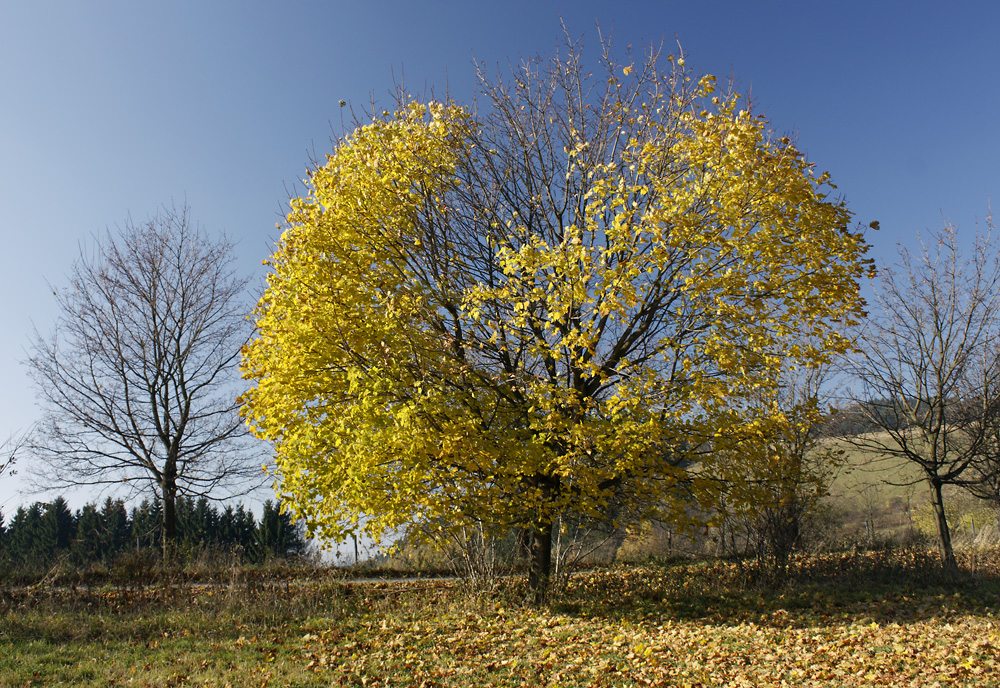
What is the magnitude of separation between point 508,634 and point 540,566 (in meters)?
2.16

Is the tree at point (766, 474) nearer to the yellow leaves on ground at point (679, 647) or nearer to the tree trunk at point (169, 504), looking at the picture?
the yellow leaves on ground at point (679, 647)

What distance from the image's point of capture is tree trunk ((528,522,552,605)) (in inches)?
348

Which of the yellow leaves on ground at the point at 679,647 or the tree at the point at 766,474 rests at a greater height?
the tree at the point at 766,474

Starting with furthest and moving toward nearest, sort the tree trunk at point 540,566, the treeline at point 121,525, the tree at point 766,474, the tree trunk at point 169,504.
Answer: the treeline at point 121,525, the tree trunk at point 169,504, the tree trunk at point 540,566, the tree at point 766,474

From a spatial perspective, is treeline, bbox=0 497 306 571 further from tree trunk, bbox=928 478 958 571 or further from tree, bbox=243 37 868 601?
tree trunk, bbox=928 478 958 571

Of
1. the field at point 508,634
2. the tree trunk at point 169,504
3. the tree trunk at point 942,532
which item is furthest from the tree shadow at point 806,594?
the tree trunk at point 169,504

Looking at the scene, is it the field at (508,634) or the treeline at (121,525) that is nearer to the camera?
the field at (508,634)

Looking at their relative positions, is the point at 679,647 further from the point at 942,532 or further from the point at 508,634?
the point at 942,532

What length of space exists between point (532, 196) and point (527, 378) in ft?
12.2

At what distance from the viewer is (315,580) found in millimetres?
10711

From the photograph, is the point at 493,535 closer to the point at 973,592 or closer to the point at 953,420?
the point at 973,592

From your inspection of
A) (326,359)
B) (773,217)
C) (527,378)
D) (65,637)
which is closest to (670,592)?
(527,378)

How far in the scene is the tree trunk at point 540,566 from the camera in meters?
8.85

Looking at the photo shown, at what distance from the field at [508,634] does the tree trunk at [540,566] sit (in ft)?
0.91
